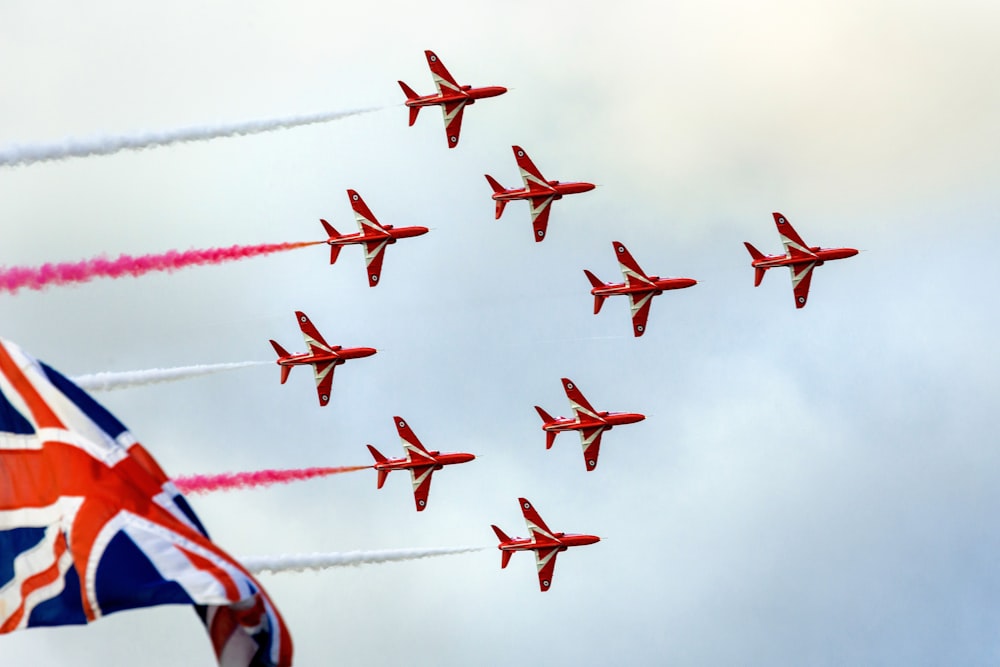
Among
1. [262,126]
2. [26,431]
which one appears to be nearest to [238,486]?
[262,126]

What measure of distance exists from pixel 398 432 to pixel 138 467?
2603 inches

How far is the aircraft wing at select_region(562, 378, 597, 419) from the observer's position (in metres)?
122

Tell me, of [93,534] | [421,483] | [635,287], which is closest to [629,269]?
[635,287]

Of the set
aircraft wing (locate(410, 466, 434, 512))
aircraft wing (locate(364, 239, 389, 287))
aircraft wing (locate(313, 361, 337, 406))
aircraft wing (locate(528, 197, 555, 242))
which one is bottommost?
aircraft wing (locate(410, 466, 434, 512))

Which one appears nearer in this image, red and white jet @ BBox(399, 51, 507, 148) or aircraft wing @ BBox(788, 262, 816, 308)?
red and white jet @ BBox(399, 51, 507, 148)

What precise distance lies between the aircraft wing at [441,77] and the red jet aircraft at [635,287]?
448 inches

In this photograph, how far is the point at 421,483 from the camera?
398 ft

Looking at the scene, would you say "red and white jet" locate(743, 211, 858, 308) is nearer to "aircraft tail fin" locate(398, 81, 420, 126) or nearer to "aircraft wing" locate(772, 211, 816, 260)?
"aircraft wing" locate(772, 211, 816, 260)

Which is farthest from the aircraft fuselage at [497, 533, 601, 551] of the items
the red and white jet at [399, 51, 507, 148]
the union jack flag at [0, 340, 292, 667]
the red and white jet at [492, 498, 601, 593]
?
the union jack flag at [0, 340, 292, 667]

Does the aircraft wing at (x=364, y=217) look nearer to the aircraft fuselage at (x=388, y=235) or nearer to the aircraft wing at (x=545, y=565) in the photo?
the aircraft fuselage at (x=388, y=235)

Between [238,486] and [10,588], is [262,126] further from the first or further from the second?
[10,588]

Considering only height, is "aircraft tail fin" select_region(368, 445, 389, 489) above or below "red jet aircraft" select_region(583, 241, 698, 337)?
below

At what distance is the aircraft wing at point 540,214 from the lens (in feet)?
392

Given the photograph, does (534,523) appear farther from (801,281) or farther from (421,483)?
(801,281)
